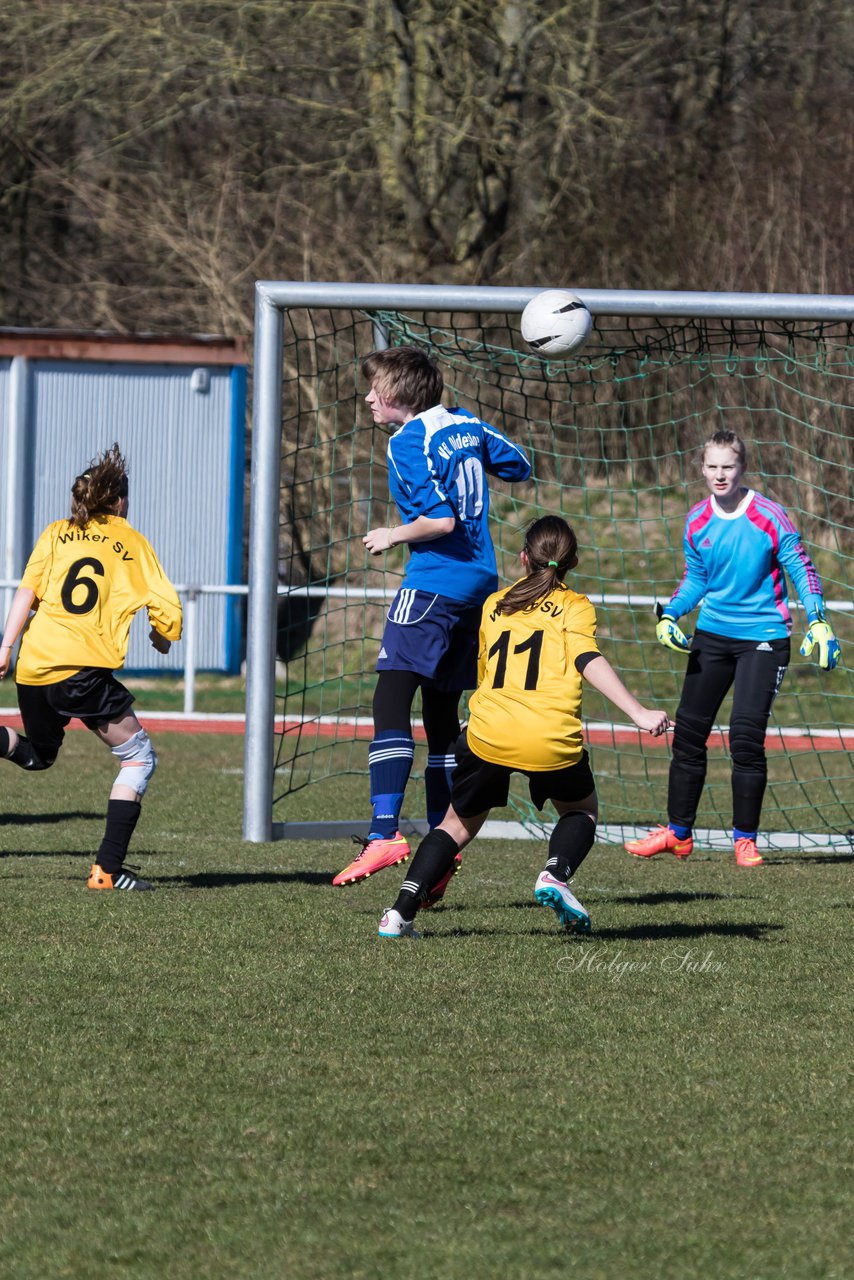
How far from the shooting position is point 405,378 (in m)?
6.14

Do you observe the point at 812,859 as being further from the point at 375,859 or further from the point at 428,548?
the point at 375,859

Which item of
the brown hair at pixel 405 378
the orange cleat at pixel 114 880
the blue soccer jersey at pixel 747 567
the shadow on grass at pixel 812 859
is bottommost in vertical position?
the shadow on grass at pixel 812 859

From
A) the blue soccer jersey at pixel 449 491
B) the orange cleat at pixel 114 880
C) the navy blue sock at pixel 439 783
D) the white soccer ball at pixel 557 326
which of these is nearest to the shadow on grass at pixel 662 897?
the navy blue sock at pixel 439 783

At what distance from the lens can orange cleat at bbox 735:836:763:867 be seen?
305 inches

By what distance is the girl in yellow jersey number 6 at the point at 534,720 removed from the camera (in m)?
5.31

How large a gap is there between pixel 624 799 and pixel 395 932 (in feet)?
15.8

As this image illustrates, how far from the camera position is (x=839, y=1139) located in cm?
356

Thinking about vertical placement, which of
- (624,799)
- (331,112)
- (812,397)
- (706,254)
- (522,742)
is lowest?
(624,799)

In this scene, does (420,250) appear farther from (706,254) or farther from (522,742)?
(522,742)

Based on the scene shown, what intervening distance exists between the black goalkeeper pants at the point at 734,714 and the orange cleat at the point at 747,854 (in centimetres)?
7

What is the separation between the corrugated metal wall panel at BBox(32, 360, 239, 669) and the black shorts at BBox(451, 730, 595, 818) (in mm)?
13495

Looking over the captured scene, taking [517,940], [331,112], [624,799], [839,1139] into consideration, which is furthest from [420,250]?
[839,1139]

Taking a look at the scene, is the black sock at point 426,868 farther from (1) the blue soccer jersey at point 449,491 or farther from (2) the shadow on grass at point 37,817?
(2) the shadow on grass at point 37,817

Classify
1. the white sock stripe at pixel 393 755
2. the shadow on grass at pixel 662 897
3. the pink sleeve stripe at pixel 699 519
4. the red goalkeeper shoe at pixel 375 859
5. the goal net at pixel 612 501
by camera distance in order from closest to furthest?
the red goalkeeper shoe at pixel 375 859, the white sock stripe at pixel 393 755, the shadow on grass at pixel 662 897, the pink sleeve stripe at pixel 699 519, the goal net at pixel 612 501
